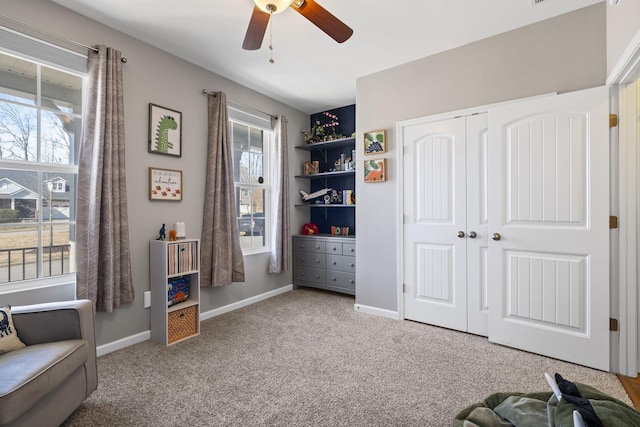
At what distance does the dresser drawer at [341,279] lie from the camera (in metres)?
3.96

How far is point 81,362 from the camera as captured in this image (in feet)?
5.53

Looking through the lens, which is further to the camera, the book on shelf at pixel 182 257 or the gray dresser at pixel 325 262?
the gray dresser at pixel 325 262

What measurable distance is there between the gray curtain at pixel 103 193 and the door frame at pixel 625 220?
362cm

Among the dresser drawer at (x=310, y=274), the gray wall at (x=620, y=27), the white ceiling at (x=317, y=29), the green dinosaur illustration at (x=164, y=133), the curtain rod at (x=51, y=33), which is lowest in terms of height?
the dresser drawer at (x=310, y=274)

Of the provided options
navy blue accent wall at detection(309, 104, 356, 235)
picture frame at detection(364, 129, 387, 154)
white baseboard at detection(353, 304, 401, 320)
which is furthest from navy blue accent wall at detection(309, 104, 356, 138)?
white baseboard at detection(353, 304, 401, 320)

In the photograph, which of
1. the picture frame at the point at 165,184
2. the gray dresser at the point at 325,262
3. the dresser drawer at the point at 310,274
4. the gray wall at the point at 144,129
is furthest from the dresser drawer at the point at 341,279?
the picture frame at the point at 165,184

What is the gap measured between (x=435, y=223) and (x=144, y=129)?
9.37 ft

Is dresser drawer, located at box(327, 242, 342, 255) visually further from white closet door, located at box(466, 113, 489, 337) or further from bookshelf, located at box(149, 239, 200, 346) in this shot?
bookshelf, located at box(149, 239, 200, 346)

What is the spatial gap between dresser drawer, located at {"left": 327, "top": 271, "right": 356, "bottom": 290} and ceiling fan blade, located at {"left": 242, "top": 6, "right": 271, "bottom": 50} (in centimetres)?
284

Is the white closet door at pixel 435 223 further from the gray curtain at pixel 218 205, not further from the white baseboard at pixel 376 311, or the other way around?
the gray curtain at pixel 218 205

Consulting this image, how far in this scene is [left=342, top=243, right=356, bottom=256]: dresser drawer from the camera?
3.94 m

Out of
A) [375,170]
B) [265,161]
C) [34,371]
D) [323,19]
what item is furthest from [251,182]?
[34,371]

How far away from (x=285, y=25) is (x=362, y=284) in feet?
8.75

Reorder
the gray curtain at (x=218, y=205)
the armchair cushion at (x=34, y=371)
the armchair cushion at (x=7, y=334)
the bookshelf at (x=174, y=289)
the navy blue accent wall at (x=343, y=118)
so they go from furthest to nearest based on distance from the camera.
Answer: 1. the navy blue accent wall at (x=343, y=118)
2. the gray curtain at (x=218, y=205)
3. the bookshelf at (x=174, y=289)
4. the armchair cushion at (x=7, y=334)
5. the armchair cushion at (x=34, y=371)
